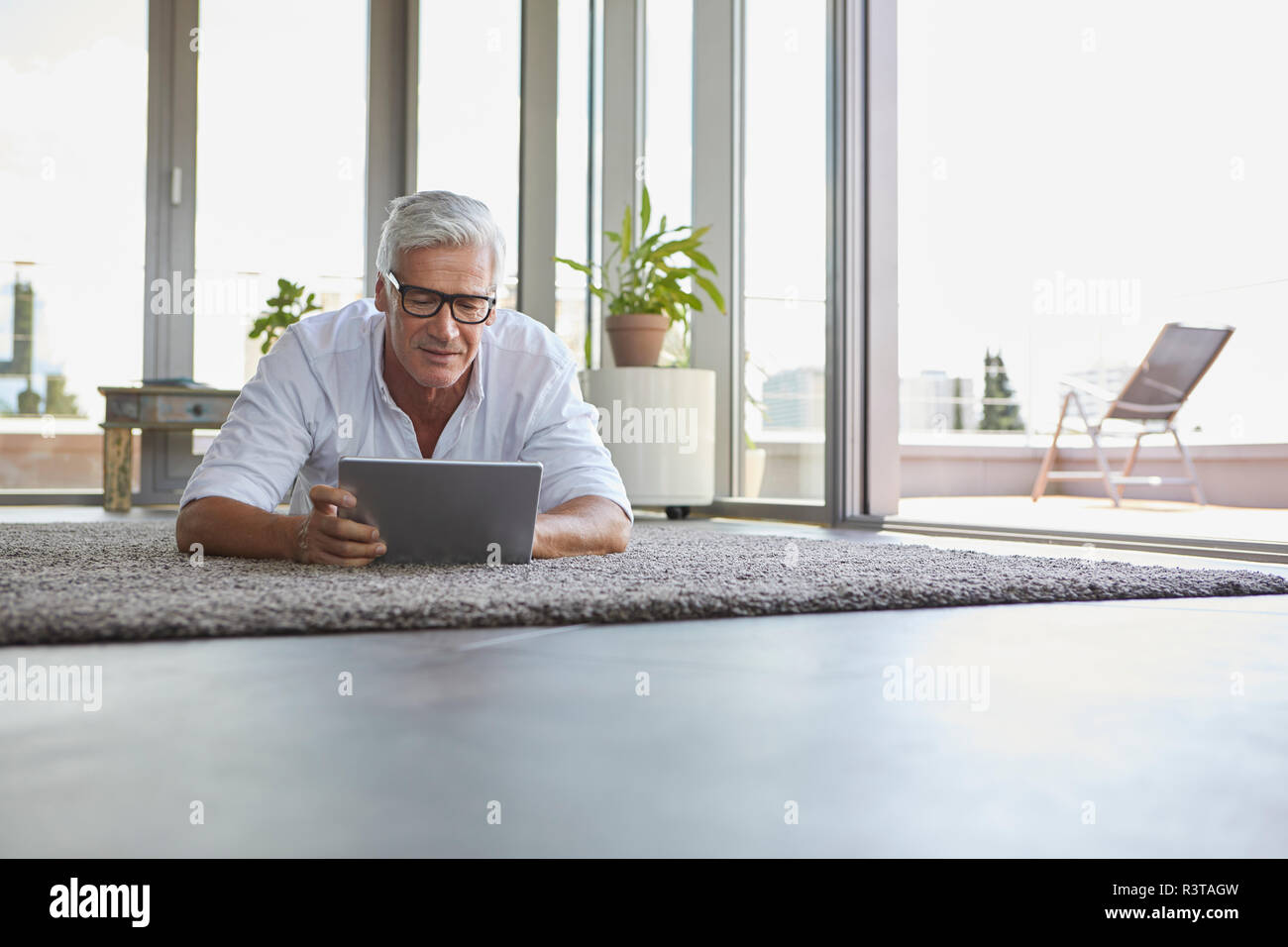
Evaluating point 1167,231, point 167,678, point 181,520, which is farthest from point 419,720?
point 1167,231

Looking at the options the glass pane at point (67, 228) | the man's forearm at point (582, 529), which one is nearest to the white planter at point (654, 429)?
the man's forearm at point (582, 529)

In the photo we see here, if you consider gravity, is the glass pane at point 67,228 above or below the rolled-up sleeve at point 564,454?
above

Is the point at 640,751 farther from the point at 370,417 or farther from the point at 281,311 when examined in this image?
the point at 281,311

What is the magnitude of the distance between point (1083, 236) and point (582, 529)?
573 centimetres

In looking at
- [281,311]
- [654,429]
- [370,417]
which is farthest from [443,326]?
[281,311]

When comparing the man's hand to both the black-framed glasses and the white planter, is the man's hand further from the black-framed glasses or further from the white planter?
the white planter

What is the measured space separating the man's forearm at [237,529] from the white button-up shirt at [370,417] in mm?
29

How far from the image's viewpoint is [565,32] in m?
A: 5.22

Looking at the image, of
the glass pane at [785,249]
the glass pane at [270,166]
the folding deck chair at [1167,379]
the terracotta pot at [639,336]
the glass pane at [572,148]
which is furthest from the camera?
the glass pane at [270,166]

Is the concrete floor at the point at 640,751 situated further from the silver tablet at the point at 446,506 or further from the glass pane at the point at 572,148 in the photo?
the glass pane at the point at 572,148

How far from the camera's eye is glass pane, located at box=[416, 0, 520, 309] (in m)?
5.27

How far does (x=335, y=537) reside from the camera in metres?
1.56

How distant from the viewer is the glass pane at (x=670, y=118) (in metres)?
4.62

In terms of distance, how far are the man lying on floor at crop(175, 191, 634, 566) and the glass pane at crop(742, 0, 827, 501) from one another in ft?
6.16
